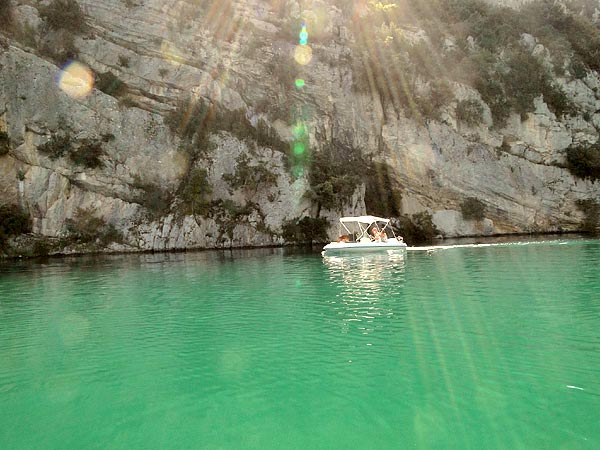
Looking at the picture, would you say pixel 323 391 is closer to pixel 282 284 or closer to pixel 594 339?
pixel 594 339

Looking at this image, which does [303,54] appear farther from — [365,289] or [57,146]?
[365,289]

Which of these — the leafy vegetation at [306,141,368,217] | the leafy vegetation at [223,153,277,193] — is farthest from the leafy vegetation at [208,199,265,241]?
the leafy vegetation at [306,141,368,217]

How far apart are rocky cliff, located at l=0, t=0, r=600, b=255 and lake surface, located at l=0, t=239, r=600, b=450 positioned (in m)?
26.9

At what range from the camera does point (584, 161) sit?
164 ft

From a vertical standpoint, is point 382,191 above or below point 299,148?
below

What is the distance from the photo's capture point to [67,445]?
215 inches

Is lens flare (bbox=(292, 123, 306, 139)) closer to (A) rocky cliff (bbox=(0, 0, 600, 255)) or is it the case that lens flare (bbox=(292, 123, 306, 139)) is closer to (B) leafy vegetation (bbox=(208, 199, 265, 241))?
(A) rocky cliff (bbox=(0, 0, 600, 255))

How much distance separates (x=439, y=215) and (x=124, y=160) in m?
31.3

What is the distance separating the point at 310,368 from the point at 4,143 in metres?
39.9

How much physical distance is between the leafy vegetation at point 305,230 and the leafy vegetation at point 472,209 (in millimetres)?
14631

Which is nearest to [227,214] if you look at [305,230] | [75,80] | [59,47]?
[305,230]

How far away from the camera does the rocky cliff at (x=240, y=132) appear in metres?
40.2

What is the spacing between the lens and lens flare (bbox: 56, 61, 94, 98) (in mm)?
41125

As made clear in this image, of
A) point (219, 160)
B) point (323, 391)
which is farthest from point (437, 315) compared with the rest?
point (219, 160)
